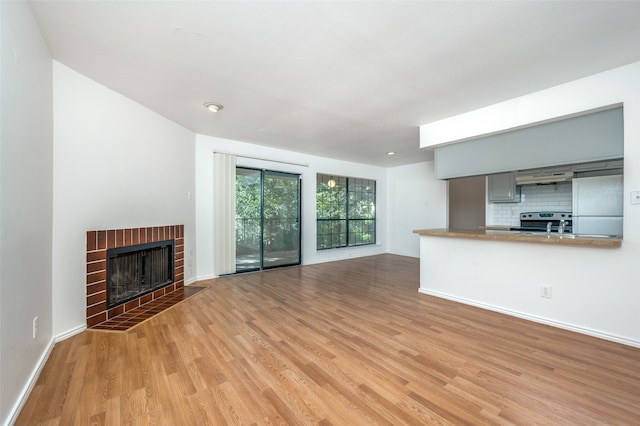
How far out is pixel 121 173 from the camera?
115 inches

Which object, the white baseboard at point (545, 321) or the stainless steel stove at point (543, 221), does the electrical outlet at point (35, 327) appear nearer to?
the white baseboard at point (545, 321)

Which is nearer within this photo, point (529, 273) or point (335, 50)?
point (335, 50)

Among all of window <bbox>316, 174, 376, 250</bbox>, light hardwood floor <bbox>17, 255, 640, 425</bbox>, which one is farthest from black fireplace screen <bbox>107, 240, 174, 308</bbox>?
window <bbox>316, 174, 376, 250</bbox>

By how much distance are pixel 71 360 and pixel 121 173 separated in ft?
6.02

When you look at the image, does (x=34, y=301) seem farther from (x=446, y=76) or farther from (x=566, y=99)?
(x=566, y=99)

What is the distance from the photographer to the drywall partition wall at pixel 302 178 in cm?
444

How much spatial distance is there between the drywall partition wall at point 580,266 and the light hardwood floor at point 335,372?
0.21 meters

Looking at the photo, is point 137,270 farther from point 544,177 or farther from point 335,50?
point 544,177

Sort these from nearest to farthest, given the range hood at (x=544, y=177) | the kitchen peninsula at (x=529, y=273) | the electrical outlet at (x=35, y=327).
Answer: the electrical outlet at (x=35, y=327), the kitchen peninsula at (x=529, y=273), the range hood at (x=544, y=177)

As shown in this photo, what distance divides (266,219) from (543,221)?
4971 millimetres

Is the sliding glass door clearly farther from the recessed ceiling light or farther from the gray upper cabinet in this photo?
the gray upper cabinet

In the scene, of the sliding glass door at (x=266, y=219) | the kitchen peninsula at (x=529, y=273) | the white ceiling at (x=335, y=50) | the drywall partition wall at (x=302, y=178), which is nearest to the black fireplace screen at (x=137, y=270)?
the drywall partition wall at (x=302, y=178)

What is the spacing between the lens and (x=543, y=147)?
293cm

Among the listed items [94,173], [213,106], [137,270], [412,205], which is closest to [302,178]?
[213,106]
